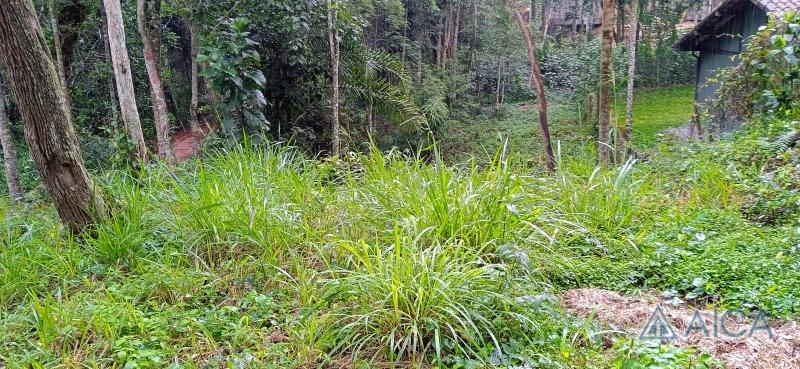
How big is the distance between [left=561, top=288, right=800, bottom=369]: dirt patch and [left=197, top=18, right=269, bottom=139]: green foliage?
3912 mm

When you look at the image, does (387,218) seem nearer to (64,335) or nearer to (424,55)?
(64,335)

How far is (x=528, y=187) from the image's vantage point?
332cm

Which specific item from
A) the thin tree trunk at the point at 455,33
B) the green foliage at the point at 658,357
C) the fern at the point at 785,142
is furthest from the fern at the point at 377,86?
the thin tree trunk at the point at 455,33

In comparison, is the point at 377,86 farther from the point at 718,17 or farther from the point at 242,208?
the point at 718,17

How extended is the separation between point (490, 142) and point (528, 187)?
9.87 metres

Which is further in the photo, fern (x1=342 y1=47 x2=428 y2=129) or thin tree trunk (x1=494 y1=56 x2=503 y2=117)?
thin tree trunk (x1=494 y1=56 x2=503 y2=117)

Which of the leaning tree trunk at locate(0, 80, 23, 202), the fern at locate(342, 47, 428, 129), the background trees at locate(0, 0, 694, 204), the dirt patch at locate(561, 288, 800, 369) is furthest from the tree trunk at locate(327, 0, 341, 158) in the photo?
the leaning tree trunk at locate(0, 80, 23, 202)

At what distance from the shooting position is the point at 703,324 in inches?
84.2

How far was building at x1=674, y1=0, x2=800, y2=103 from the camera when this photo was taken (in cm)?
920

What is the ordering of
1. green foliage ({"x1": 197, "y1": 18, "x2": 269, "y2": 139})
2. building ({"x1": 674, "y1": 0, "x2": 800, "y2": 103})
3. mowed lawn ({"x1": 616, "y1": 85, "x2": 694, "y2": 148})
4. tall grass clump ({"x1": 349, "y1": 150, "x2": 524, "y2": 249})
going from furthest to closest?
mowed lawn ({"x1": 616, "y1": 85, "x2": 694, "y2": 148}), building ({"x1": 674, "y1": 0, "x2": 800, "y2": 103}), green foliage ({"x1": 197, "y1": 18, "x2": 269, "y2": 139}), tall grass clump ({"x1": 349, "y1": 150, "x2": 524, "y2": 249})

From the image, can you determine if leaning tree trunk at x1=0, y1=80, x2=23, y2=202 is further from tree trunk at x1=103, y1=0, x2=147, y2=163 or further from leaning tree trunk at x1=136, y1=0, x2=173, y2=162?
tree trunk at x1=103, y1=0, x2=147, y2=163

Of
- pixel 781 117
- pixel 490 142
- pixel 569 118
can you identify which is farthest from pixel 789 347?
pixel 569 118

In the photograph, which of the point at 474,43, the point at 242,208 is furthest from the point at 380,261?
the point at 474,43

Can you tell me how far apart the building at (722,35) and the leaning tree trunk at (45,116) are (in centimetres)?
893
